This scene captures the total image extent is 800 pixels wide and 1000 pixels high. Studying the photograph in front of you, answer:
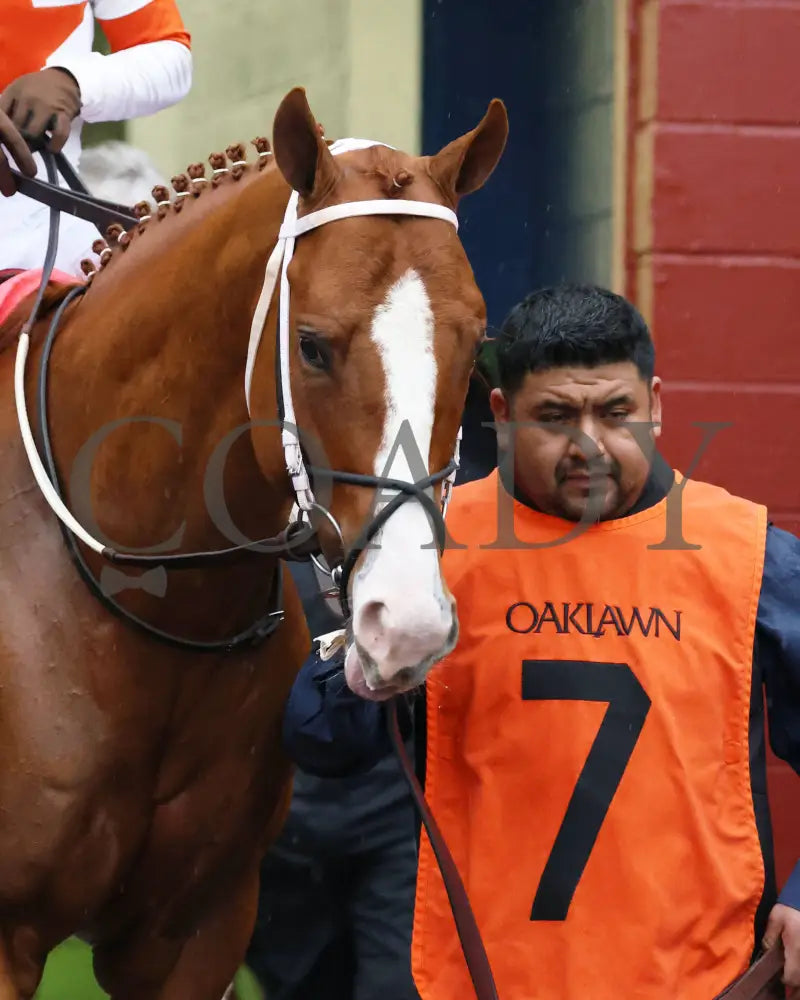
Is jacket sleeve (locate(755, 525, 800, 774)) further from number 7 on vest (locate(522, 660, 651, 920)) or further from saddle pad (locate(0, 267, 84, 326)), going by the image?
saddle pad (locate(0, 267, 84, 326))

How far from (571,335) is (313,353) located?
52 centimetres

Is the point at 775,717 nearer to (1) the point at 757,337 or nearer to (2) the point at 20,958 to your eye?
(2) the point at 20,958

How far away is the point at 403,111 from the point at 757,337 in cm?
118

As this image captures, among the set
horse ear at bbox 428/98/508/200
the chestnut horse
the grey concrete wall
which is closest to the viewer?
the chestnut horse

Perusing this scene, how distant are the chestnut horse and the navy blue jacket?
0.16 metres

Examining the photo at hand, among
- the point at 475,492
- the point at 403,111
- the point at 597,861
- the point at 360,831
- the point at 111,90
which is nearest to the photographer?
the point at 597,861

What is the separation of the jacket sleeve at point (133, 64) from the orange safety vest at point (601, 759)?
115cm

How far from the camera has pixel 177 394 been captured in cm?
211

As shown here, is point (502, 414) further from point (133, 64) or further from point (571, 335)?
point (133, 64)

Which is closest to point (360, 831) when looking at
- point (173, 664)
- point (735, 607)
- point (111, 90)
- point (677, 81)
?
Answer: point (173, 664)

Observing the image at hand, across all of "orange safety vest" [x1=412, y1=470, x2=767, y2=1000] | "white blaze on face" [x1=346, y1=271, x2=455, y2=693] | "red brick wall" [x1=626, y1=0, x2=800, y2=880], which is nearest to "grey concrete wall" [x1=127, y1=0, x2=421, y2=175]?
"red brick wall" [x1=626, y1=0, x2=800, y2=880]

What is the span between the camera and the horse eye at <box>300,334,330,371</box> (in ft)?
6.12

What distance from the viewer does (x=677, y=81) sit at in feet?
12.8

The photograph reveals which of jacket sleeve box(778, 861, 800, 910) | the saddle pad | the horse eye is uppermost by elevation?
the horse eye
